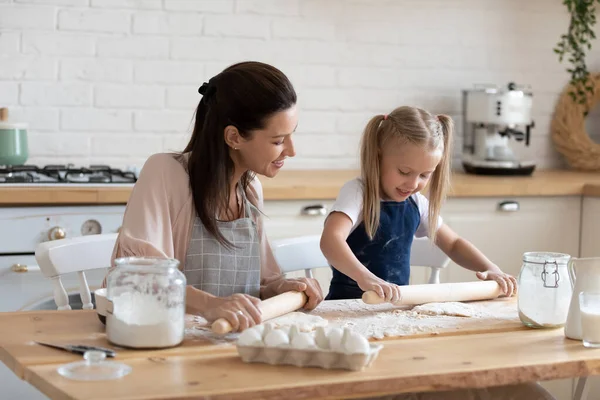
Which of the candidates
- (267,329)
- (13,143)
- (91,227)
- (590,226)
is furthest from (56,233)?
(590,226)

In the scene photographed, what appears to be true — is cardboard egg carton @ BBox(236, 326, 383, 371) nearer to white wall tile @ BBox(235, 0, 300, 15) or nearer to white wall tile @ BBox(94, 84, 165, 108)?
white wall tile @ BBox(94, 84, 165, 108)

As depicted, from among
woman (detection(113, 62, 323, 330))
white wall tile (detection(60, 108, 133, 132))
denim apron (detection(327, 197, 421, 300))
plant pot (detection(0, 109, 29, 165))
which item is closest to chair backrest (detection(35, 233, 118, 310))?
woman (detection(113, 62, 323, 330))

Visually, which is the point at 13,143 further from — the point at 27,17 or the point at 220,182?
the point at 220,182

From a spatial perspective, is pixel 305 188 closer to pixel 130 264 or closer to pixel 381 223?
pixel 381 223

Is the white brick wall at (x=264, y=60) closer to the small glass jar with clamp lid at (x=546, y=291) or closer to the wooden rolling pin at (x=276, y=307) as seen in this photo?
the wooden rolling pin at (x=276, y=307)

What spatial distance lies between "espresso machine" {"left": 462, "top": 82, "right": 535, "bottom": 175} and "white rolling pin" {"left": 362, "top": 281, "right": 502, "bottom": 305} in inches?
65.3

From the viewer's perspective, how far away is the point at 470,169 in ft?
11.8

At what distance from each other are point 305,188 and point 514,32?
1.45 metres

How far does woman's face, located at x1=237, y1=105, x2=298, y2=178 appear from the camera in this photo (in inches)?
73.9

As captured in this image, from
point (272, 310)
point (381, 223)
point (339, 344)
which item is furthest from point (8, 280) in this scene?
point (339, 344)

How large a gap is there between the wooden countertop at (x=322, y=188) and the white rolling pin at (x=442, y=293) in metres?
→ 1.07

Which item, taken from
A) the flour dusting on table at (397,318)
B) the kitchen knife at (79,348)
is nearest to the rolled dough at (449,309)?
the flour dusting on table at (397,318)

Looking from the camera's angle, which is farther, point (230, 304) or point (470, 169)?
point (470, 169)

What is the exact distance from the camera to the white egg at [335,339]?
1326mm
